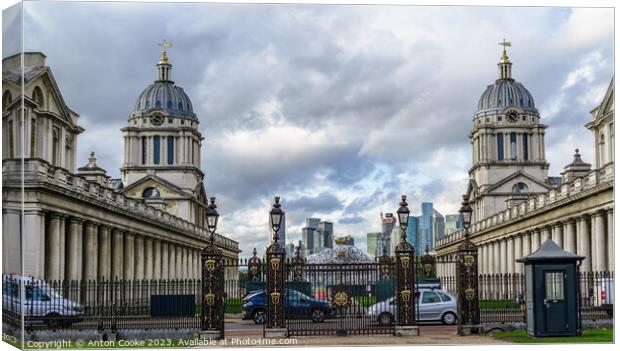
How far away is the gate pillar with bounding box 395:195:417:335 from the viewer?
3753cm

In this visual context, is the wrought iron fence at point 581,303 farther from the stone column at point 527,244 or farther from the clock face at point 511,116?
the clock face at point 511,116

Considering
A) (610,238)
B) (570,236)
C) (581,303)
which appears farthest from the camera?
(570,236)

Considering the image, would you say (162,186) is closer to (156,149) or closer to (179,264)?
(156,149)

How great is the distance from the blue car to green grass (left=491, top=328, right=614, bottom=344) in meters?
7.48

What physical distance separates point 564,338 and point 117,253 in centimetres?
4197

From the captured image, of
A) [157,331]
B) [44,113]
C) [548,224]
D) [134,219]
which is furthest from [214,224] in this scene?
[548,224]

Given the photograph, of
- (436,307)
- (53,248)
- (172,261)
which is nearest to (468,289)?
(436,307)

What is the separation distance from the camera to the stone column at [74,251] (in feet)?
190

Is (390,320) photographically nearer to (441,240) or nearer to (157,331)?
(157,331)

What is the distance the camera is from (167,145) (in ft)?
440

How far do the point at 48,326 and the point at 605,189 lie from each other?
3450 cm

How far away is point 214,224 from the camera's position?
3809cm

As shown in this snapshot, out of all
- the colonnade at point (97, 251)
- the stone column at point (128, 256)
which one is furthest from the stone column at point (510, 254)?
the stone column at point (128, 256)

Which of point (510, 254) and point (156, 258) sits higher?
point (510, 254)
